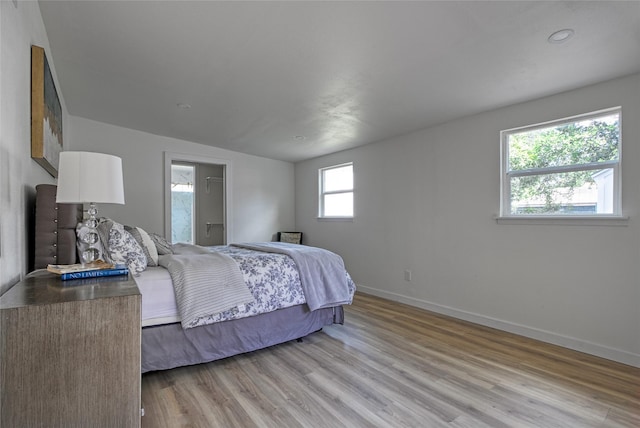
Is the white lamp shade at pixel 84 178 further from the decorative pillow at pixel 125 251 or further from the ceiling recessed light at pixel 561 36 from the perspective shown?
the ceiling recessed light at pixel 561 36

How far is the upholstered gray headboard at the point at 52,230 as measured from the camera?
1.69 metres

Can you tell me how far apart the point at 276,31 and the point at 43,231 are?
71.1 inches

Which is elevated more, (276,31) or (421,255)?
(276,31)

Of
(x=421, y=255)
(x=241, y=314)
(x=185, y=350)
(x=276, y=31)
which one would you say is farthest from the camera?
(x=421, y=255)

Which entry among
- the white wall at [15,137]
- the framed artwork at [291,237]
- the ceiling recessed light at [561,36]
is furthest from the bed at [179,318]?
the framed artwork at [291,237]

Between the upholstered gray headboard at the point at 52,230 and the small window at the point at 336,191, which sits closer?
the upholstered gray headboard at the point at 52,230

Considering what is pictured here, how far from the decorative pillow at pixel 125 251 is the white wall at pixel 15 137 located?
0.43 m

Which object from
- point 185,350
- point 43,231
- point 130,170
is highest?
point 130,170

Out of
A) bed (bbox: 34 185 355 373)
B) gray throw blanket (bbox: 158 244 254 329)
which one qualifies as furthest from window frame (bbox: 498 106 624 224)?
gray throw blanket (bbox: 158 244 254 329)

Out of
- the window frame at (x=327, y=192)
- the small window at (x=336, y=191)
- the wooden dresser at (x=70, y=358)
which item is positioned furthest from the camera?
the small window at (x=336, y=191)

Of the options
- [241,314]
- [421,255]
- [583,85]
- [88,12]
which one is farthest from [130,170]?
[583,85]

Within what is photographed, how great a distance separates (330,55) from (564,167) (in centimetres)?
226

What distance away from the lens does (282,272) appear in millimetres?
2754

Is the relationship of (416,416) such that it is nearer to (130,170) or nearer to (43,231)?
(43,231)
